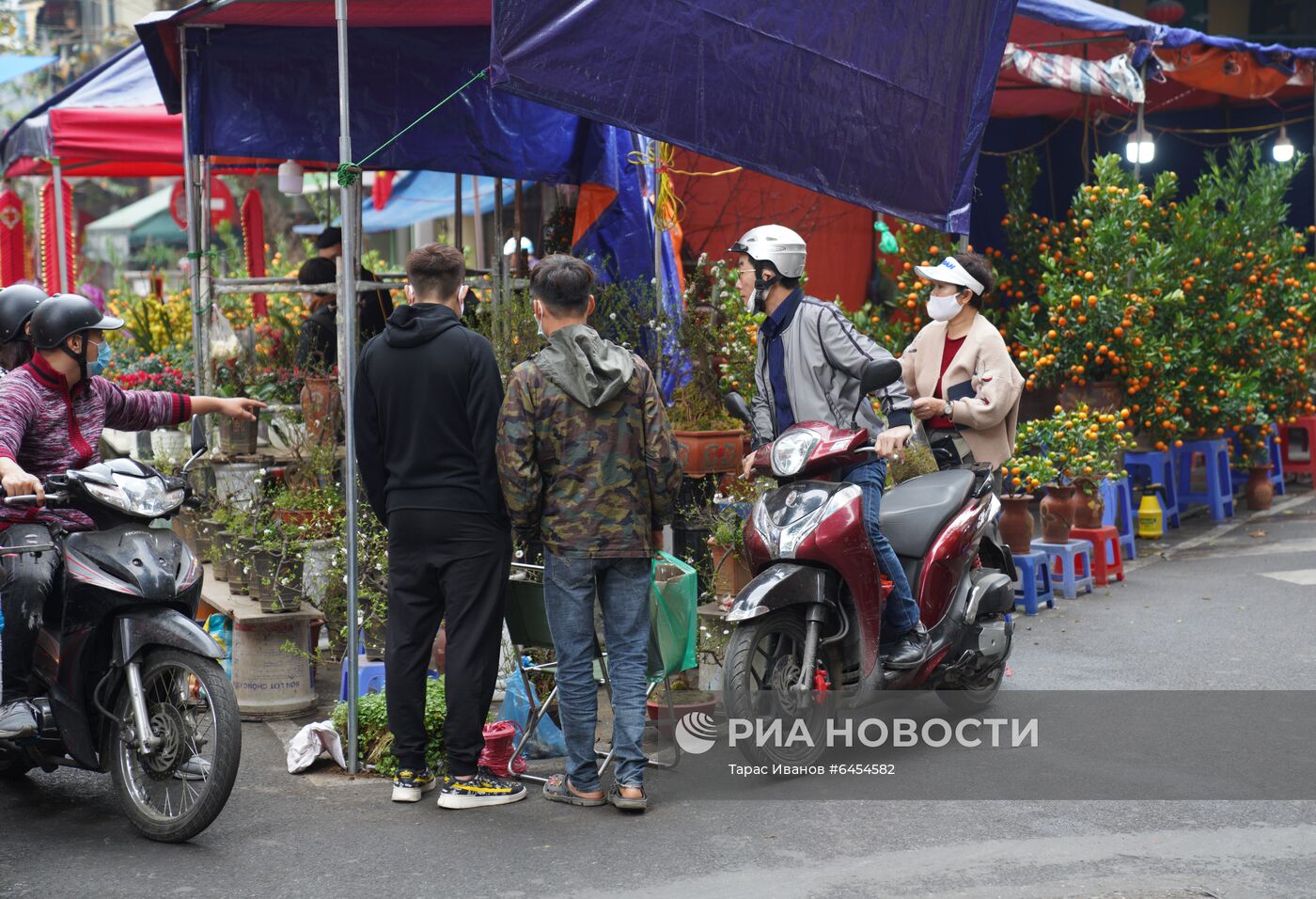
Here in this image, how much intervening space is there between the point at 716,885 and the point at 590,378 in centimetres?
167

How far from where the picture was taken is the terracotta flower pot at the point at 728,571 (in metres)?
6.57

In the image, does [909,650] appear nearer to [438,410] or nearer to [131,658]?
[438,410]

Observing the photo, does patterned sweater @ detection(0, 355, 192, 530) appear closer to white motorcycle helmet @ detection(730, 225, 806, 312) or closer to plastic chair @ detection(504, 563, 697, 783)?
plastic chair @ detection(504, 563, 697, 783)

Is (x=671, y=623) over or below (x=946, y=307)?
below

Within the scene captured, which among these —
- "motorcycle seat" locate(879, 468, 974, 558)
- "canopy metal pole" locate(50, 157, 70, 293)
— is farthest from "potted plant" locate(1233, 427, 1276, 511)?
"canopy metal pole" locate(50, 157, 70, 293)

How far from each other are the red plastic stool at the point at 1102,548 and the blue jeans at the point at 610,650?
462 cm

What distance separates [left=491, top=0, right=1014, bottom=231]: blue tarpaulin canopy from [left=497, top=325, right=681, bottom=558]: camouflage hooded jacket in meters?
1.12

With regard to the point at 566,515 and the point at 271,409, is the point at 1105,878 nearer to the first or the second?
the point at 566,515

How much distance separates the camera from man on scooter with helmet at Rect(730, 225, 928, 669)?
571 centimetres

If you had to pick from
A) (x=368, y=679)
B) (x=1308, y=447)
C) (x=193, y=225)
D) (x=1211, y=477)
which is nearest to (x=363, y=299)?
(x=193, y=225)

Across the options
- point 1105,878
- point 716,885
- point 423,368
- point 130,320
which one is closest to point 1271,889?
point 1105,878

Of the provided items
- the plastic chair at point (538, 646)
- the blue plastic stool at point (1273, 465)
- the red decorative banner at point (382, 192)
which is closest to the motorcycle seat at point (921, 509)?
the plastic chair at point (538, 646)

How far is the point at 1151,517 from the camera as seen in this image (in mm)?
10562

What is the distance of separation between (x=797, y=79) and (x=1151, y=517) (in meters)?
5.50
